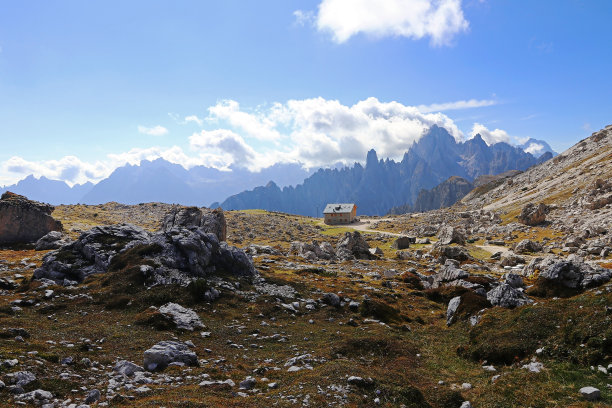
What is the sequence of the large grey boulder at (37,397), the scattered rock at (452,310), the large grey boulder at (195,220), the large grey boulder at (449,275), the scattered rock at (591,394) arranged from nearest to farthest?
1. the large grey boulder at (37,397)
2. the scattered rock at (591,394)
3. the scattered rock at (452,310)
4. the large grey boulder at (449,275)
5. the large grey boulder at (195,220)

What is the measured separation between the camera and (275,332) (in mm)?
26469

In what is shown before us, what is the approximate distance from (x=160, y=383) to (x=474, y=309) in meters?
27.4

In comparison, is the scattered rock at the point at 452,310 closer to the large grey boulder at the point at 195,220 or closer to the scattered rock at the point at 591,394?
the scattered rock at the point at 591,394

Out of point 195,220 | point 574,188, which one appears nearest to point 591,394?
point 195,220

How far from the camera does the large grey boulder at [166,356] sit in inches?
686

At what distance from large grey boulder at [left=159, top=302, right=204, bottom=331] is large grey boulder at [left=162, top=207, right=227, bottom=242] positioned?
36151 millimetres

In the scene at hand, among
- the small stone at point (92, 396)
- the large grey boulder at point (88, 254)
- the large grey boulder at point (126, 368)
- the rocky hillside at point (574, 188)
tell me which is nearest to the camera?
the small stone at point (92, 396)

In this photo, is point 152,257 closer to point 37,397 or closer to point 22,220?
point 37,397

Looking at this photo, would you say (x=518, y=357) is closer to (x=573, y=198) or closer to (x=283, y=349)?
(x=283, y=349)

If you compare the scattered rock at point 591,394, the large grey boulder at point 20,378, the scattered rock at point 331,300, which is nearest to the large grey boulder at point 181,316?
the large grey boulder at point 20,378

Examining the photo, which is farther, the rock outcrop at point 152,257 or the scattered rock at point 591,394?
the rock outcrop at point 152,257

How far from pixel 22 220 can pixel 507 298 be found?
77.4 meters

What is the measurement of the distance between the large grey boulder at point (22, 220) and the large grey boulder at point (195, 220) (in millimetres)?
21632

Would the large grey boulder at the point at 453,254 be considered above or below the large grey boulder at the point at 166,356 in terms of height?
above
